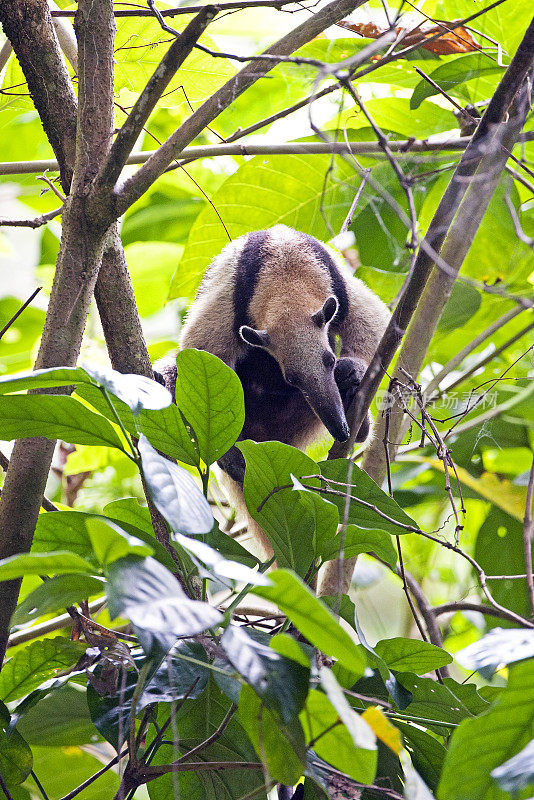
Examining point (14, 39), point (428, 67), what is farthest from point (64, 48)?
point (428, 67)

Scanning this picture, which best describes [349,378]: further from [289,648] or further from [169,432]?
[289,648]

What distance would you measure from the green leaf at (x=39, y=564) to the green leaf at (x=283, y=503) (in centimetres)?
31

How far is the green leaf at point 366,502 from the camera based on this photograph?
3.36 ft

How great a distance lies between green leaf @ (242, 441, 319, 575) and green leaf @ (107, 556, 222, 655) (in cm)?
30

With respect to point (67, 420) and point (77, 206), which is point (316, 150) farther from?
point (67, 420)

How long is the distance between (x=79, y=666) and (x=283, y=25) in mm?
1739

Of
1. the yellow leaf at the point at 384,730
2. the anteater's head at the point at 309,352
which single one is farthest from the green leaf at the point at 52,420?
the anteater's head at the point at 309,352

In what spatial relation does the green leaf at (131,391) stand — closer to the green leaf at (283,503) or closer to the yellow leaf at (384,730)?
the green leaf at (283,503)

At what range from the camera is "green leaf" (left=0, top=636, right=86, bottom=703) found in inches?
41.9

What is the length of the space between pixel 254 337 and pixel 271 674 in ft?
4.11

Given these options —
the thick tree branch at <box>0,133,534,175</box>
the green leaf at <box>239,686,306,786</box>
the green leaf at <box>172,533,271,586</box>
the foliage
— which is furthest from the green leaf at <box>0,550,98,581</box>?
the thick tree branch at <box>0,133,534,175</box>

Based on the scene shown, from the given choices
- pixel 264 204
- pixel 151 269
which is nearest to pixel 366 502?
pixel 264 204

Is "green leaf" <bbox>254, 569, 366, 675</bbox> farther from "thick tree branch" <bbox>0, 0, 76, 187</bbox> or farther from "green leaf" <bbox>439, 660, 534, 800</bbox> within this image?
"thick tree branch" <bbox>0, 0, 76, 187</bbox>

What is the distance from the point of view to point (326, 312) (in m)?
1.87
